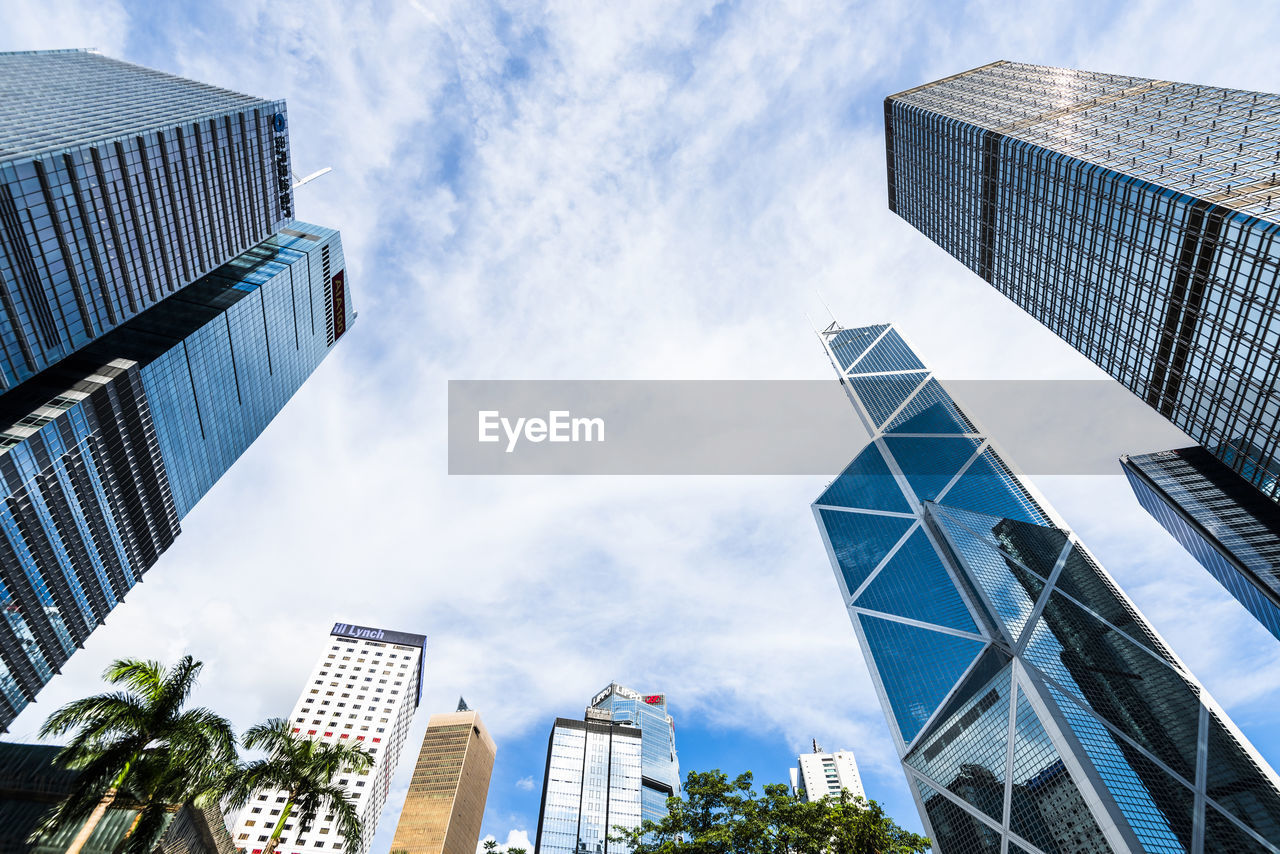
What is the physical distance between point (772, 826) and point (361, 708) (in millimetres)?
145944

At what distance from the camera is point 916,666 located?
105m

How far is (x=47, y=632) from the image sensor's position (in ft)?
269

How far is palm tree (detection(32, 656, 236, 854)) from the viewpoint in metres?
20.4

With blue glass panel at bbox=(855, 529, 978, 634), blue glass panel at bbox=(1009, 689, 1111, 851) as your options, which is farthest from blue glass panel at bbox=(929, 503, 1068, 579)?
blue glass panel at bbox=(1009, 689, 1111, 851)

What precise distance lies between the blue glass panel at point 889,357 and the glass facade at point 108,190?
137 m

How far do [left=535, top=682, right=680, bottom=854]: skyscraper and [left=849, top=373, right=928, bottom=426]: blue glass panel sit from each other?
103 m

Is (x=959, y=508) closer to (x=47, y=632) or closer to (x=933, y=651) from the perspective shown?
(x=933, y=651)

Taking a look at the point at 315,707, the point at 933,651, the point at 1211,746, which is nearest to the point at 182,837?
the point at 933,651

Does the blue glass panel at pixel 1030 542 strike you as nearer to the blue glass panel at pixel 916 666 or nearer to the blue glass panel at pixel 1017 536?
the blue glass panel at pixel 1017 536

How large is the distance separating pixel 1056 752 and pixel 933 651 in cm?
2539

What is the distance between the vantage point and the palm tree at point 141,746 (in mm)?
20438

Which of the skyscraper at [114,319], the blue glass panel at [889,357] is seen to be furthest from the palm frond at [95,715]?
the blue glass panel at [889,357]

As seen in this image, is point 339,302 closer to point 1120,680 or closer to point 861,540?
point 861,540

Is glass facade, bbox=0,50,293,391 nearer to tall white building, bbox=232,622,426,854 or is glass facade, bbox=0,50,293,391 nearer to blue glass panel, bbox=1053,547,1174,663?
tall white building, bbox=232,622,426,854
